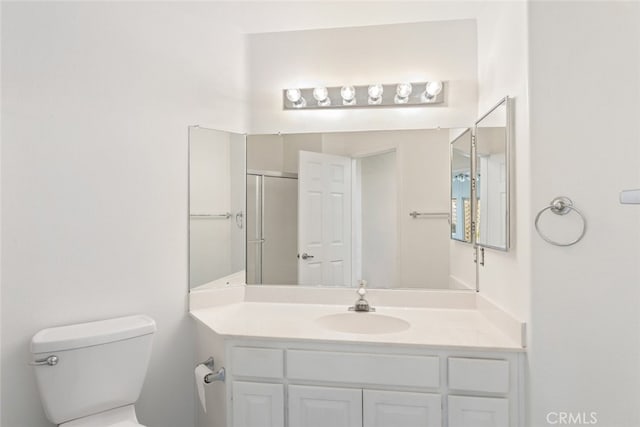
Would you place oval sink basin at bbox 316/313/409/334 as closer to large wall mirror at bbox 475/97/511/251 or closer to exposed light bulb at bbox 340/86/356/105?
large wall mirror at bbox 475/97/511/251

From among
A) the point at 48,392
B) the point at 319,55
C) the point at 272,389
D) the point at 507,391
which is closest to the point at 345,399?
the point at 272,389

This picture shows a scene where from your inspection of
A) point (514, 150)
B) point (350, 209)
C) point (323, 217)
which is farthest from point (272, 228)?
point (514, 150)

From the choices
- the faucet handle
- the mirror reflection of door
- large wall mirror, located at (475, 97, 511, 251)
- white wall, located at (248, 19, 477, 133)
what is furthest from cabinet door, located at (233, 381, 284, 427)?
white wall, located at (248, 19, 477, 133)

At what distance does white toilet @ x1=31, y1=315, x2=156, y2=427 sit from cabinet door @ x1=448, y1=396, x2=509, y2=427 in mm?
1274

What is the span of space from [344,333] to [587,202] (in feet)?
3.52

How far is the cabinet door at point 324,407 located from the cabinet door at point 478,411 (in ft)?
1.22

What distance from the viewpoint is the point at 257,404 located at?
1556mm

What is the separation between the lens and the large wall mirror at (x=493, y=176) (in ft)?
4.98

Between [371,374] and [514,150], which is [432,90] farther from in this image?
[371,374]

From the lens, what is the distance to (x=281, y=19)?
206 centimetres

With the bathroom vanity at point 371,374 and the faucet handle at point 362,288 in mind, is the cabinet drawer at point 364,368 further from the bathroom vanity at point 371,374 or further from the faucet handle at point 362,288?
the faucet handle at point 362,288

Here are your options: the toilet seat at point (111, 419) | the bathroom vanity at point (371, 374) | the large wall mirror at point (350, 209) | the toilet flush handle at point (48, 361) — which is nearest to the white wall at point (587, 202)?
the bathroom vanity at point (371, 374)

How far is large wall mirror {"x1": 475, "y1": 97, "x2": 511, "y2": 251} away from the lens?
152cm

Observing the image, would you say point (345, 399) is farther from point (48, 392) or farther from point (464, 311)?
point (48, 392)
